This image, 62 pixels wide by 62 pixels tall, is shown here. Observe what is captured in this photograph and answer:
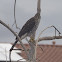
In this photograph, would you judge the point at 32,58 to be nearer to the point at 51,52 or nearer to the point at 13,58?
the point at 13,58

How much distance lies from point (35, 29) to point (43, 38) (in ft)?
0.43

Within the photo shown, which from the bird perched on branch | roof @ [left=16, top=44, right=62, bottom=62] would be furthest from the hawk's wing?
roof @ [left=16, top=44, right=62, bottom=62]

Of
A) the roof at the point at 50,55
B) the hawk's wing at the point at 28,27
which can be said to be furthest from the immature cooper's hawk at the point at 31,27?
the roof at the point at 50,55

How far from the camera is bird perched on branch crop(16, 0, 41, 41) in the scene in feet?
10.5

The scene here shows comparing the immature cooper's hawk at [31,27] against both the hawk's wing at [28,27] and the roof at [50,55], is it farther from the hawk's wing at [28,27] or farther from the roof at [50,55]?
the roof at [50,55]

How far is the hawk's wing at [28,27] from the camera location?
3.23m

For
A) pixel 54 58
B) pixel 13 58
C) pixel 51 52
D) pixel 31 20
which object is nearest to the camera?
pixel 31 20

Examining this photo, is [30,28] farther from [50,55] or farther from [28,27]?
[50,55]

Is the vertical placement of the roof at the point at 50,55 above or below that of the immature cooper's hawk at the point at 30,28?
below

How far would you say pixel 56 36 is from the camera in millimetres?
3285

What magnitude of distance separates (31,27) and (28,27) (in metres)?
0.09

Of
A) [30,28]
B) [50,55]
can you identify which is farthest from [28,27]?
[50,55]

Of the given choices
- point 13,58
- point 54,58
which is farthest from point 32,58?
point 54,58

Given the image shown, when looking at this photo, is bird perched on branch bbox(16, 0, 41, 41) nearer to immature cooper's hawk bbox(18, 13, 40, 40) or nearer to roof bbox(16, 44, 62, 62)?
immature cooper's hawk bbox(18, 13, 40, 40)
